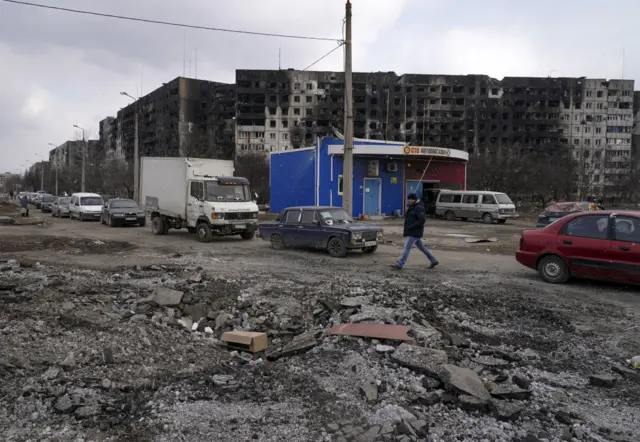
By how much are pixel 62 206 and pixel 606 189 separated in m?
→ 69.0

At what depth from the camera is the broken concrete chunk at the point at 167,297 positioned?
24.7ft

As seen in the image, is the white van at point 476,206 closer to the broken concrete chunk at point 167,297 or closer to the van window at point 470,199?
the van window at point 470,199

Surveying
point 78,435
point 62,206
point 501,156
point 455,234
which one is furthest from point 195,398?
point 501,156

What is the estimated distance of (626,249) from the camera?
8.79 meters

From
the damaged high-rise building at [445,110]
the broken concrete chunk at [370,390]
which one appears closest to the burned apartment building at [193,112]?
the damaged high-rise building at [445,110]

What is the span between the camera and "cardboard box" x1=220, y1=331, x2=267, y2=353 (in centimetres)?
579

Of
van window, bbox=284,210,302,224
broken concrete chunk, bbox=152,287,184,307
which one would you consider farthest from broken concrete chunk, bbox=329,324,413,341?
van window, bbox=284,210,302,224

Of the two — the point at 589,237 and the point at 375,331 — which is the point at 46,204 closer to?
the point at 375,331

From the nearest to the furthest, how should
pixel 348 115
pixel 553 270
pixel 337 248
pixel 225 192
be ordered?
pixel 553 270, pixel 337 248, pixel 348 115, pixel 225 192

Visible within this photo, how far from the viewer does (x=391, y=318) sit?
6.84 meters

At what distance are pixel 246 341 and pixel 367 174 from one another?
28.0 m

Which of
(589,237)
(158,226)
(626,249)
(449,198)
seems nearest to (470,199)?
(449,198)

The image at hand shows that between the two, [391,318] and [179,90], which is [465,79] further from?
[391,318]

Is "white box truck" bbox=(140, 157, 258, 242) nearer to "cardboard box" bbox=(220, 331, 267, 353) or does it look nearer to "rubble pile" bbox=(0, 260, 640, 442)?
"rubble pile" bbox=(0, 260, 640, 442)
